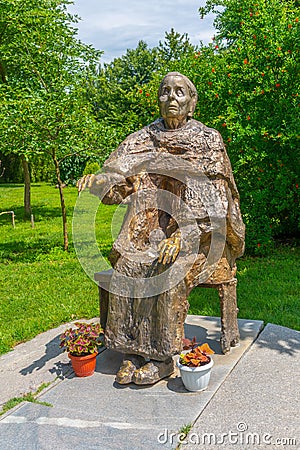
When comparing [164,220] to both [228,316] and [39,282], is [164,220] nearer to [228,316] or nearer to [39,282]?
[228,316]

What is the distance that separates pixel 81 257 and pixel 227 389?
4.98 metres

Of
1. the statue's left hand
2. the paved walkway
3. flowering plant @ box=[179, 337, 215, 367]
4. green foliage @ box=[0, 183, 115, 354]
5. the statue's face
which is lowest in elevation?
green foliage @ box=[0, 183, 115, 354]

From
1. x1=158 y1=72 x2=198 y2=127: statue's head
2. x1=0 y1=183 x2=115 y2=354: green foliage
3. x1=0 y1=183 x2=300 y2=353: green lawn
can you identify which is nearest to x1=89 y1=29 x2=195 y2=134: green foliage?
x1=0 y1=183 x2=115 y2=354: green foliage

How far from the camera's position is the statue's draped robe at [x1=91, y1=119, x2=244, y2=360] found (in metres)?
3.56

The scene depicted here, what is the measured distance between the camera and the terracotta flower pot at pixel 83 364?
12.1ft

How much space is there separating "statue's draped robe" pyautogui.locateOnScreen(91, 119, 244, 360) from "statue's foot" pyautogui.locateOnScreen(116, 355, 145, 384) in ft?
0.24

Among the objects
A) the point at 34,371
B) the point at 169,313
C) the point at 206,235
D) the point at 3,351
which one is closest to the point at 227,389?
the point at 169,313

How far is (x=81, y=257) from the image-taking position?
812 cm

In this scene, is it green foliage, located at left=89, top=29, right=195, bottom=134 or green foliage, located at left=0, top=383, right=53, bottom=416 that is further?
green foliage, located at left=89, top=29, right=195, bottom=134

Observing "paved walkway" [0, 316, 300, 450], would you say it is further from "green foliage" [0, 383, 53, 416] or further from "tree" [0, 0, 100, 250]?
"tree" [0, 0, 100, 250]

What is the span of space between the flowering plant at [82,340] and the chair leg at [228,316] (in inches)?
38.1

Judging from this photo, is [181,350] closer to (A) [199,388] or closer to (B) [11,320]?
(A) [199,388]

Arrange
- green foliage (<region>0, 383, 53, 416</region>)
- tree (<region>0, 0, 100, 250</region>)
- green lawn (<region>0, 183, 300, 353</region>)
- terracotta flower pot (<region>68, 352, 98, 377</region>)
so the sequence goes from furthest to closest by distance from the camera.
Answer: tree (<region>0, 0, 100, 250</region>) < green lawn (<region>0, 183, 300, 353</region>) < terracotta flower pot (<region>68, 352, 98, 377</region>) < green foliage (<region>0, 383, 53, 416</region>)

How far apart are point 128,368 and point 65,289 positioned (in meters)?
3.56
